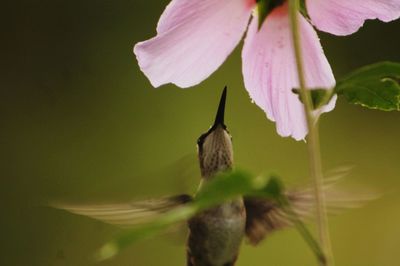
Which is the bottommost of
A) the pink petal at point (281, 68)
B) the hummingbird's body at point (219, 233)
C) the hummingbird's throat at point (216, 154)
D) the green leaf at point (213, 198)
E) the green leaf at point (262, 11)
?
the hummingbird's body at point (219, 233)

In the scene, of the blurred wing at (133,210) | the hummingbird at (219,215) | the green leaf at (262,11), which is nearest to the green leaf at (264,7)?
the green leaf at (262,11)

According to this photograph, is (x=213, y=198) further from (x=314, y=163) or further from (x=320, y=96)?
(x=320, y=96)

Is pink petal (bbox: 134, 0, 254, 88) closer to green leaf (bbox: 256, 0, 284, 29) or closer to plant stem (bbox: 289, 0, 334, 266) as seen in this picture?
green leaf (bbox: 256, 0, 284, 29)

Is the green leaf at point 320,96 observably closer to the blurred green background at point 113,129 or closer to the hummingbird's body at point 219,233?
the hummingbird's body at point 219,233

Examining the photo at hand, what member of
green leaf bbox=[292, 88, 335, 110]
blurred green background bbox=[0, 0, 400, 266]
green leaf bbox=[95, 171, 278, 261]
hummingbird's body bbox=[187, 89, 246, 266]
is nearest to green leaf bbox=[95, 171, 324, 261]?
green leaf bbox=[95, 171, 278, 261]

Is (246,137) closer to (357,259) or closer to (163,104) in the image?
(163,104)

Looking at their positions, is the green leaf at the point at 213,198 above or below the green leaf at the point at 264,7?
above

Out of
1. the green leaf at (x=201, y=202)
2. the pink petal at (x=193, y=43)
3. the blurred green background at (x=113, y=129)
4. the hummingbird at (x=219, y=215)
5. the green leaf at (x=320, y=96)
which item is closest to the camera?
the green leaf at (x=201, y=202)
